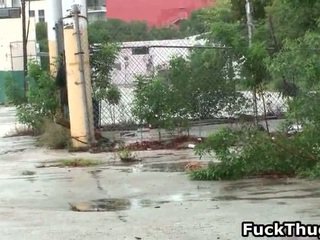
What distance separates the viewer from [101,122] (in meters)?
17.8

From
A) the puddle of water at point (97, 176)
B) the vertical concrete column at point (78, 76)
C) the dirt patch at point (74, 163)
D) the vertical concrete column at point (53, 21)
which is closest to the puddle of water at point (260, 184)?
the puddle of water at point (97, 176)

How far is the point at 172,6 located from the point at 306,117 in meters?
83.4

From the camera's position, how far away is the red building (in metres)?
90.1

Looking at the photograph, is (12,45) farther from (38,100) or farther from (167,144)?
(167,144)

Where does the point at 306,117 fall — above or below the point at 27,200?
above

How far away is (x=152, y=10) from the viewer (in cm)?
9194

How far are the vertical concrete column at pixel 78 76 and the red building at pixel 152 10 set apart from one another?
73.9 meters

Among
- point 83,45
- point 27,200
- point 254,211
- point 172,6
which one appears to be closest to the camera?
point 254,211

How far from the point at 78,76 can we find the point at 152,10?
7817 cm

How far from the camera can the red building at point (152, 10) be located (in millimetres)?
90125

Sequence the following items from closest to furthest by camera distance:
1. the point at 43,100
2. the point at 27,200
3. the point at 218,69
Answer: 1. the point at 27,200
2. the point at 218,69
3. the point at 43,100

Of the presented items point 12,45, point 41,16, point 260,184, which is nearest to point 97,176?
point 260,184

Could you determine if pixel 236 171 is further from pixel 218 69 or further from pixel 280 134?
pixel 218 69

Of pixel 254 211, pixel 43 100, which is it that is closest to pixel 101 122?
pixel 43 100
